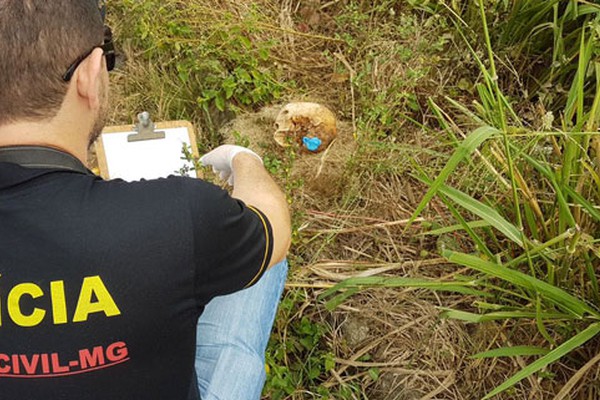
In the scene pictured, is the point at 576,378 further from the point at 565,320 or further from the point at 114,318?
the point at 114,318

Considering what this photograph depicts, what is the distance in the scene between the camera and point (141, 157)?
6.31 feet

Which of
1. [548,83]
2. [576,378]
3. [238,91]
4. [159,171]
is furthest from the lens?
[238,91]

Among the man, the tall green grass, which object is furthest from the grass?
the man

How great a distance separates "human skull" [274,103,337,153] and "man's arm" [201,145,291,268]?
37cm

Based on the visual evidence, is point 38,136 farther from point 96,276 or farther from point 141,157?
point 141,157

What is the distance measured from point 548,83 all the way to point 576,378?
1009 millimetres

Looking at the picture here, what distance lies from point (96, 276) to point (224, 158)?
0.79 m

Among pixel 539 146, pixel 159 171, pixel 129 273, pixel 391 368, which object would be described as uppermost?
pixel 129 273

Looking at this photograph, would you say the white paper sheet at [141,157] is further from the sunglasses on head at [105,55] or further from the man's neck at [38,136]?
the man's neck at [38,136]

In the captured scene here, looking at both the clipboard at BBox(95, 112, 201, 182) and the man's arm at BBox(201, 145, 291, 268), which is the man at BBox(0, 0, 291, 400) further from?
the clipboard at BBox(95, 112, 201, 182)

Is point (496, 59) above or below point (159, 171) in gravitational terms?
above

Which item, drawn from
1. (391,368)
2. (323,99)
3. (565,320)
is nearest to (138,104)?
(323,99)

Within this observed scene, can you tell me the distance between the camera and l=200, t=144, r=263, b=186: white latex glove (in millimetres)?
1711

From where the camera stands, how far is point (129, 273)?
3.34ft
